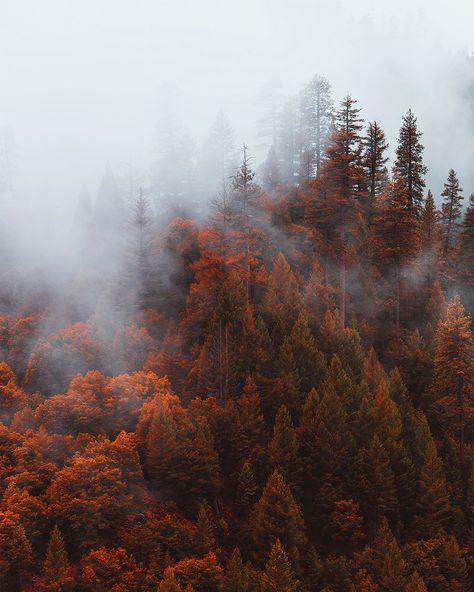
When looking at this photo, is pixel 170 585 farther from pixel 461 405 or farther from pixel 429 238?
pixel 429 238

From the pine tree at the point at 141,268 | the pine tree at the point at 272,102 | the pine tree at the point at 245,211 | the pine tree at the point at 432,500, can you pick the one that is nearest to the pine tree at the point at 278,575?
the pine tree at the point at 432,500

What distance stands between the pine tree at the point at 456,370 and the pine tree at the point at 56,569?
2598cm

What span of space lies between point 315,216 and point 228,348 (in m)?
14.3

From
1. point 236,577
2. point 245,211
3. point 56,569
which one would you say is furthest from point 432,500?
point 245,211

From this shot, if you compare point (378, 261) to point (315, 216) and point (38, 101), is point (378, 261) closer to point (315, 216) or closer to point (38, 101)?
point (315, 216)

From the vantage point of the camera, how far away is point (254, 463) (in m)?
35.4

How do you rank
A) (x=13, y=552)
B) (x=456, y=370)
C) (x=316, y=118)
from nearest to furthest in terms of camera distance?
(x=13, y=552) < (x=456, y=370) < (x=316, y=118)

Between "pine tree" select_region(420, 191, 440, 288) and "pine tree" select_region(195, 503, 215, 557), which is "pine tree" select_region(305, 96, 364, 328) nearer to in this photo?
"pine tree" select_region(420, 191, 440, 288)

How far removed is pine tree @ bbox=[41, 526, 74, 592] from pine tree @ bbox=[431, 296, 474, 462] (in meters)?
26.0

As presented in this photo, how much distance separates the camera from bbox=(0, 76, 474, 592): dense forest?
97.6 ft

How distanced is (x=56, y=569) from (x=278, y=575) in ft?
36.1

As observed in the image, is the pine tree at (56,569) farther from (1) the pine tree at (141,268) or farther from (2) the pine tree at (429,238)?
(2) the pine tree at (429,238)

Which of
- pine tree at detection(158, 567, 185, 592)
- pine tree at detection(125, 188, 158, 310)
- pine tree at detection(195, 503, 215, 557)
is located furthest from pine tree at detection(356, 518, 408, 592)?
pine tree at detection(125, 188, 158, 310)

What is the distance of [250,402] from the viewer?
1430 inches
